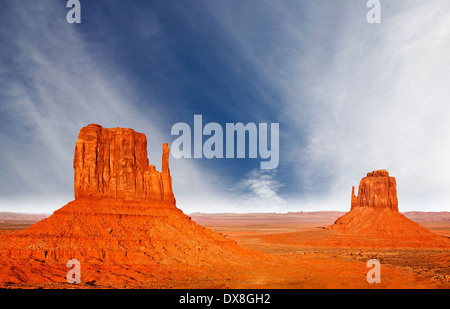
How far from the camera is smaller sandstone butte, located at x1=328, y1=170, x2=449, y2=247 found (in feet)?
259

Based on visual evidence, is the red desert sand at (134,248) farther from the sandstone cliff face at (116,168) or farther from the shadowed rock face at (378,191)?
the shadowed rock face at (378,191)

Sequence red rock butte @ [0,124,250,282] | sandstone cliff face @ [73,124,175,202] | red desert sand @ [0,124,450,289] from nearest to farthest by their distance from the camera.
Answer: red desert sand @ [0,124,450,289]
red rock butte @ [0,124,250,282]
sandstone cliff face @ [73,124,175,202]

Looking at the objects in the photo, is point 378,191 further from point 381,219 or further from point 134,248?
point 134,248

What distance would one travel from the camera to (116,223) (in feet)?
125

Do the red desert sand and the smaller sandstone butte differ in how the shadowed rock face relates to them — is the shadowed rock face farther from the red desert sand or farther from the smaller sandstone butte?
the red desert sand

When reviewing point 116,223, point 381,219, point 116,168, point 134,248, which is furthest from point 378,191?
point 116,223

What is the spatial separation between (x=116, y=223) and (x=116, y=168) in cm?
753

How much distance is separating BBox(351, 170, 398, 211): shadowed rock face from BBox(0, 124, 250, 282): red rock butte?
205 ft

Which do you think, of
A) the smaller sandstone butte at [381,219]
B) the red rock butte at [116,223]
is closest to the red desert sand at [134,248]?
the red rock butte at [116,223]

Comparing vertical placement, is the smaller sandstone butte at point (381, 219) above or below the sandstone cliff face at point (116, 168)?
below

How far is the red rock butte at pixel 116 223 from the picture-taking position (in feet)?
107

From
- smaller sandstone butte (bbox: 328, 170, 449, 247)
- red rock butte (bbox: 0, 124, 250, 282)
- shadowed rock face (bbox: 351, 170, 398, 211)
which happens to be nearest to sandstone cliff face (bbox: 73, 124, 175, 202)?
red rock butte (bbox: 0, 124, 250, 282)

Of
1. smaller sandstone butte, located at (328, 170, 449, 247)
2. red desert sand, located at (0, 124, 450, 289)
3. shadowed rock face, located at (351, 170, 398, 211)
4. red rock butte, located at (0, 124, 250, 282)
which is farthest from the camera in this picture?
shadowed rock face, located at (351, 170, 398, 211)
